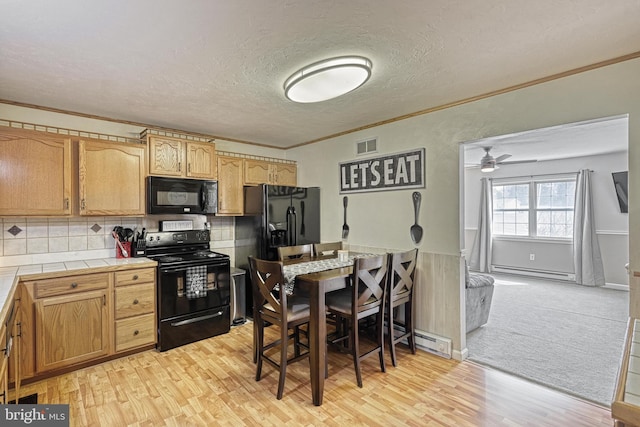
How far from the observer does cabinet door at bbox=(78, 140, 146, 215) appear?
2775 mm

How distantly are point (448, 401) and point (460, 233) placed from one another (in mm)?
1363

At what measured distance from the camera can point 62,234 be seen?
2920mm

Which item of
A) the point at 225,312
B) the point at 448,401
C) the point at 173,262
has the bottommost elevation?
the point at 448,401

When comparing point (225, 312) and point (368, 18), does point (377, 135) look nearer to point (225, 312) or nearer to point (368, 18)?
point (368, 18)

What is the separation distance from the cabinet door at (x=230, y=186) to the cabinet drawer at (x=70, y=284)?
4.59 ft

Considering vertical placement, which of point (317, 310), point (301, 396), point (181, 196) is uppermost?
point (181, 196)

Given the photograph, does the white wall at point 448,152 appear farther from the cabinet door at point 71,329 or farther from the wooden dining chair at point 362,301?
the cabinet door at point 71,329

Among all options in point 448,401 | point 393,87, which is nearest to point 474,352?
point 448,401

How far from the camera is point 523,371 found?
98.7 inches

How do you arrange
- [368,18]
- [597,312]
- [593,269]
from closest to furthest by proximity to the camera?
[368,18] < [597,312] < [593,269]

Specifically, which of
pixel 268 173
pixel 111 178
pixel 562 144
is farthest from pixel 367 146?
pixel 562 144

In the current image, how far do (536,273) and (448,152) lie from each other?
4719 millimetres

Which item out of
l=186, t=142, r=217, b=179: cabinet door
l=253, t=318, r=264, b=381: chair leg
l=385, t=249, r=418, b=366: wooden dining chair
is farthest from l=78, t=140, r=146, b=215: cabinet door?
l=385, t=249, r=418, b=366: wooden dining chair

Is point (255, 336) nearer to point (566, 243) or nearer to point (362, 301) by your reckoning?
point (362, 301)
